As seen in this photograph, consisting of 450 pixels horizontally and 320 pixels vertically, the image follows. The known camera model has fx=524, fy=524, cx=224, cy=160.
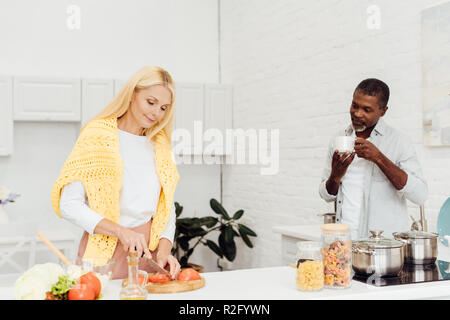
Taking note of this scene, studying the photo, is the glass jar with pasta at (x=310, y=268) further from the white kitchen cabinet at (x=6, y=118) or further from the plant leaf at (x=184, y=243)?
the white kitchen cabinet at (x=6, y=118)

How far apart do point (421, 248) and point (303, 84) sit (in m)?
2.22

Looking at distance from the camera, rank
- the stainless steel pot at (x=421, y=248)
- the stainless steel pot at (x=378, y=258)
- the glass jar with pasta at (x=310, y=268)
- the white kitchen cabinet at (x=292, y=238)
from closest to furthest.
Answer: the glass jar with pasta at (x=310, y=268) < the stainless steel pot at (x=378, y=258) < the stainless steel pot at (x=421, y=248) < the white kitchen cabinet at (x=292, y=238)

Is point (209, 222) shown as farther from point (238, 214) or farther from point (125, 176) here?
point (125, 176)

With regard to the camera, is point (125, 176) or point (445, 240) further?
point (445, 240)

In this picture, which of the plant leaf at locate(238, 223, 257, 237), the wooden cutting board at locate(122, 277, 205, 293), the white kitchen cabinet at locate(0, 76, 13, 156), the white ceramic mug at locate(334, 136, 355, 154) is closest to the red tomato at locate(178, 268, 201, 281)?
the wooden cutting board at locate(122, 277, 205, 293)

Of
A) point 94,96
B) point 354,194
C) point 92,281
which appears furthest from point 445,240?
point 94,96

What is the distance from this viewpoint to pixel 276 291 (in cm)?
160

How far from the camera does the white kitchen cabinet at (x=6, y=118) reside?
14.2ft

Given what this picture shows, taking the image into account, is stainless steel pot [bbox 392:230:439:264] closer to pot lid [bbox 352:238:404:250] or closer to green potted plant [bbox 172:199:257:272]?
pot lid [bbox 352:238:404:250]

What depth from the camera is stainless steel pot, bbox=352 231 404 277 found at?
5.65 ft

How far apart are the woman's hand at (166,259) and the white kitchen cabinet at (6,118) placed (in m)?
2.68

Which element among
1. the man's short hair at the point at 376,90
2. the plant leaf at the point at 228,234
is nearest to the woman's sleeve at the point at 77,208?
the man's short hair at the point at 376,90
